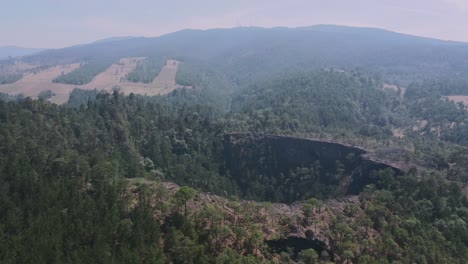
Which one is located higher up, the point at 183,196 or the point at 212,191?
the point at 183,196

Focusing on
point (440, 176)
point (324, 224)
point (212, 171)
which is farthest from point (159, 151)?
point (440, 176)

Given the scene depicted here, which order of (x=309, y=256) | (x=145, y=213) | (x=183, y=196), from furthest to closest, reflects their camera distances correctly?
(x=309, y=256)
(x=183, y=196)
(x=145, y=213)

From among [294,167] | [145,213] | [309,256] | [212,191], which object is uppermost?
[145,213]

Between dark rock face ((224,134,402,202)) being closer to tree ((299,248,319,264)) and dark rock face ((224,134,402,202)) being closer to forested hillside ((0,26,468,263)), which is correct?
forested hillside ((0,26,468,263))

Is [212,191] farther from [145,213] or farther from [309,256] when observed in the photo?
[309,256]

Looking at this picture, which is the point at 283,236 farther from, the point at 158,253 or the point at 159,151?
the point at 159,151

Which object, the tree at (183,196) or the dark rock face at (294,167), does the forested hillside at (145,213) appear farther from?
the dark rock face at (294,167)

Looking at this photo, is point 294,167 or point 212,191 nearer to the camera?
point 212,191

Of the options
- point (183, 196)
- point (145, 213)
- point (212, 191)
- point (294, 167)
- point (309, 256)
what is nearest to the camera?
point (145, 213)

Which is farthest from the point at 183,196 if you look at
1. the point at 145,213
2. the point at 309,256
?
the point at 309,256
